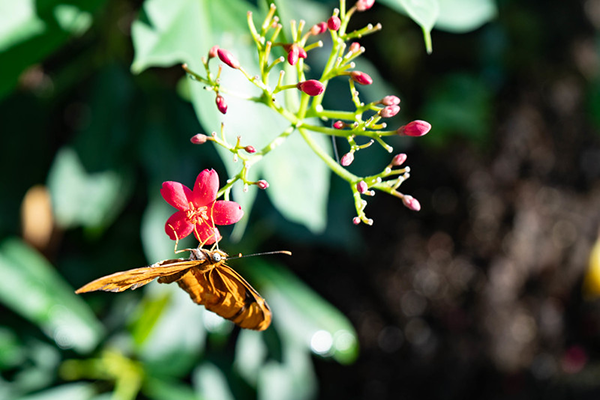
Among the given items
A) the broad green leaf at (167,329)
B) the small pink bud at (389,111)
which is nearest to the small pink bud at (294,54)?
the small pink bud at (389,111)

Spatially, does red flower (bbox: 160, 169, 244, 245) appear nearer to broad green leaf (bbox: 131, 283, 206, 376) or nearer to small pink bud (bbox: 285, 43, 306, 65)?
small pink bud (bbox: 285, 43, 306, 65)

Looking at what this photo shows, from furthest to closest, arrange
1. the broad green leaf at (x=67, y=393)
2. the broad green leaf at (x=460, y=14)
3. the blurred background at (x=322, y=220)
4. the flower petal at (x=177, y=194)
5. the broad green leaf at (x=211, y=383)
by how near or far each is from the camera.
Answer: the broad green leaf at (x=211, y=383) → the broad green leaf at (x=67, y=393) → the blurred background at (x=322, y=220) → the broad green leaf at (x=460, y=14) → the flower petal at (x=177, y=194)

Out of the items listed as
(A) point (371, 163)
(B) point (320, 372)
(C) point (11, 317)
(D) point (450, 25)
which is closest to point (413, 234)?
(B) point (320, 372)

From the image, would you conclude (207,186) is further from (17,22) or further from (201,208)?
(17,22)

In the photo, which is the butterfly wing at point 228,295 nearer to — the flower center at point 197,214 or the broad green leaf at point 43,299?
the flower center at point 197,214

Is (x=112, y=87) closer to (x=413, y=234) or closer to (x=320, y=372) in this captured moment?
(x=413, y=234)

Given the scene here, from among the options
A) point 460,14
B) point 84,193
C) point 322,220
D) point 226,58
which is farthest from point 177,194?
point 84,193

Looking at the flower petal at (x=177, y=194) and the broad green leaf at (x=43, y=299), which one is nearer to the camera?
the flower petal at (x=177, y=194)
